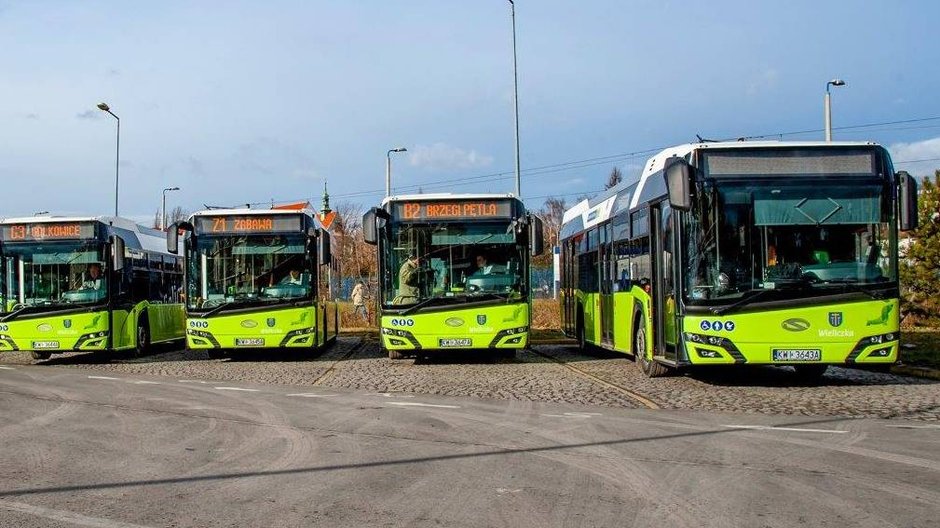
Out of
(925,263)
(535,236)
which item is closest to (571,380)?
(535,236)

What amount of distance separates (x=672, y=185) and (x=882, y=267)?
2.92m

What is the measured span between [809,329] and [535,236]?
608 cm

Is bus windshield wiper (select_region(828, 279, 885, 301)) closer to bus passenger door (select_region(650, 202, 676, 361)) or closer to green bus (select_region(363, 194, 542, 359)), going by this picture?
bus passenger door (select_region(650, 202, 676, 361))

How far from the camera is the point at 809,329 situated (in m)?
13.5

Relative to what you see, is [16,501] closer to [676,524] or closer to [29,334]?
[676,524]

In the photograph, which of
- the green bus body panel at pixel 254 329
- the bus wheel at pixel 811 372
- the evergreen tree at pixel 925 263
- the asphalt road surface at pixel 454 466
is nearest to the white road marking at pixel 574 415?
the asphalt road surface at pixel 454 466

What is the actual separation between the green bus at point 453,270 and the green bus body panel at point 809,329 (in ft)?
17.9

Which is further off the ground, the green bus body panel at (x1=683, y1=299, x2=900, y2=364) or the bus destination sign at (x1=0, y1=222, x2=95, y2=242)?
the bus destination sign at (x1=0, y1=222, x2=95, y2=242)

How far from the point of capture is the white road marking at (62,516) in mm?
6586

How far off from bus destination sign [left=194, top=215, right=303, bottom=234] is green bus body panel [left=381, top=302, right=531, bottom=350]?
3811 mm

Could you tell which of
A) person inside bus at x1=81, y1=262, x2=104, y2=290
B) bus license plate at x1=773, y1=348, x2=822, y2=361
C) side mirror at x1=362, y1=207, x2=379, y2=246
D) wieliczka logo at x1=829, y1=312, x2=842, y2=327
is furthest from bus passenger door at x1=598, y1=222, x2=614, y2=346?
person inside bus at x1=81, y1=262, x2=104, y2=290

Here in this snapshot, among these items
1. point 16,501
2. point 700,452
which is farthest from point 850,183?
point 16,501

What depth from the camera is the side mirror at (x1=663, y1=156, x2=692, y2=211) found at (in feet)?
43.4

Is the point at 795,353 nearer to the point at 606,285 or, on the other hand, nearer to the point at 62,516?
the point at 606,285
